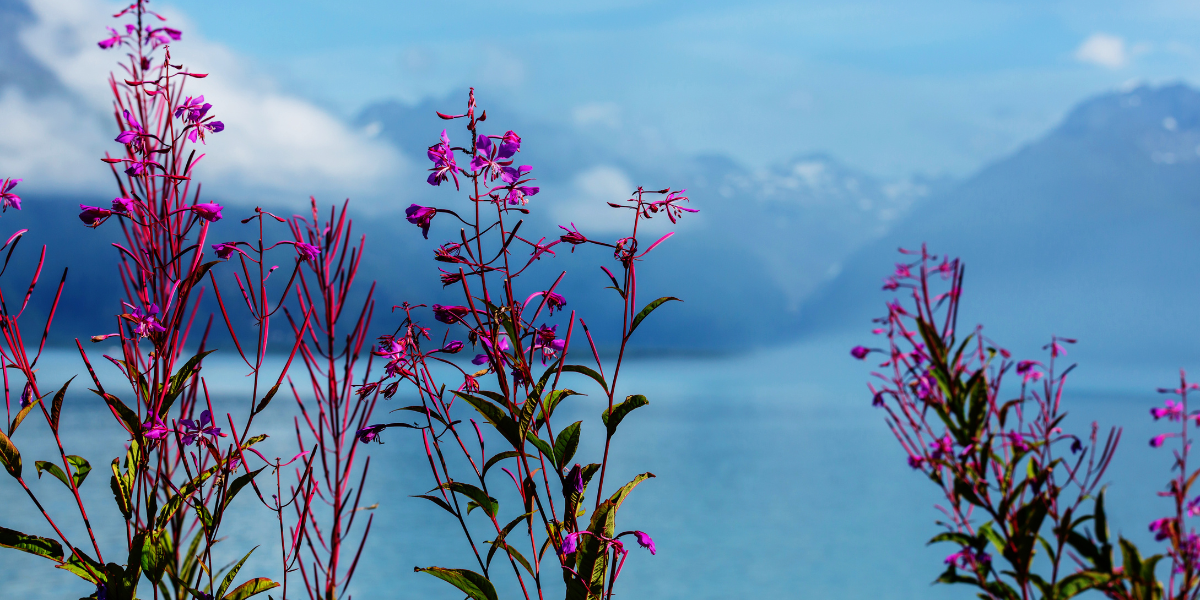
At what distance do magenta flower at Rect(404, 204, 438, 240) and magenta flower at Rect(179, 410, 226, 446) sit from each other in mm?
513

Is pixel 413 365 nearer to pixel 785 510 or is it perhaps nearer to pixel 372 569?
pixel 372 569

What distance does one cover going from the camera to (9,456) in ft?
3.93

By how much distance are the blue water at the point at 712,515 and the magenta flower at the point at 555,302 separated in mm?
457

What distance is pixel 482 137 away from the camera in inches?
42.7

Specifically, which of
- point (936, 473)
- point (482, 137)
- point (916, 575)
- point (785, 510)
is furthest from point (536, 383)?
point (785, 510)

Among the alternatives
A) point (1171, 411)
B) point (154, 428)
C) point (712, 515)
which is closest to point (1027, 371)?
point (1171, 411)

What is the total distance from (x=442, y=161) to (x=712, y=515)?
18949 millimetres

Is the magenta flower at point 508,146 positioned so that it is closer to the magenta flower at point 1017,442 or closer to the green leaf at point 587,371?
the green leaf at point 587,371

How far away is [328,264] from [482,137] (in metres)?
0.53

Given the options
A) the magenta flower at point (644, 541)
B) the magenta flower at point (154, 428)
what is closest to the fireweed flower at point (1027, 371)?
the magenta flower at point (644, 541)

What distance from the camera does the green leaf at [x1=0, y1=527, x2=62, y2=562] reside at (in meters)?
1.16

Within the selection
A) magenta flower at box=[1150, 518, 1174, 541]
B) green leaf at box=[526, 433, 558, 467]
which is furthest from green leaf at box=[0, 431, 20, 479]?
magenta flower at box=[1150, 518, 1174, 541]

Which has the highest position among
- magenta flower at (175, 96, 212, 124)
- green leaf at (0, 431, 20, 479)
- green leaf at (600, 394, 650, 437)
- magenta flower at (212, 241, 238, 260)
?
magenta flower at (175, 96, 212, 124)

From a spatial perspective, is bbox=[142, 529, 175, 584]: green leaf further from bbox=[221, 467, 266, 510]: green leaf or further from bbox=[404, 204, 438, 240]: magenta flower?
bbox=[404, 204, 438, 240]: magenta flower
